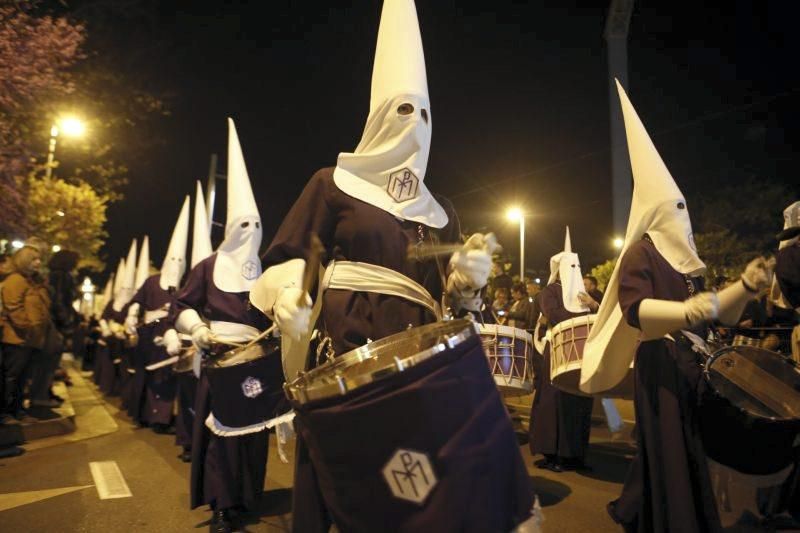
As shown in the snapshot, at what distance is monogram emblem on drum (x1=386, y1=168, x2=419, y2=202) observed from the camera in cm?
286

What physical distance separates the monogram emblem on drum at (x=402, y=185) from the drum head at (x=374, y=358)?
81 centimetres

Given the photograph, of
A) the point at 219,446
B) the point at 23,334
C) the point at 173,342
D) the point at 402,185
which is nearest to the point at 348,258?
the point at 402,185

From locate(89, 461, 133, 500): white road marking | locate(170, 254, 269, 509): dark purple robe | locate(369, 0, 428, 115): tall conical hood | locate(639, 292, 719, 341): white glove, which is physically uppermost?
locate(369, 0, 428, 115): tall conical hood

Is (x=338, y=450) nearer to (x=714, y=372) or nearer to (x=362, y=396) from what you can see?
(x=362, y=396)

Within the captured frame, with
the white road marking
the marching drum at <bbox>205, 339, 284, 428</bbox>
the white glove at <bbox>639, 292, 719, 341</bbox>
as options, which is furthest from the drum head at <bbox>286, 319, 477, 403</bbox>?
the white road marking

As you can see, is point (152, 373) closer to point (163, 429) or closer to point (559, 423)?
point (163, 429)

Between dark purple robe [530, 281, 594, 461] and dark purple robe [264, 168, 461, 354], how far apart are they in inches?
172

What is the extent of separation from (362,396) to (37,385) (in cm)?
1047

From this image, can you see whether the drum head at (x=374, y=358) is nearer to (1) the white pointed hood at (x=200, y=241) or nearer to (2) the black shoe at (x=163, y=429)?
(1) the white pointed hood at (x=200, y=241)

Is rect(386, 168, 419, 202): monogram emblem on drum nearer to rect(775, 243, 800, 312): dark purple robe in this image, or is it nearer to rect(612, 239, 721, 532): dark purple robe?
rect(612, 239, 721, 532): dark purple robe

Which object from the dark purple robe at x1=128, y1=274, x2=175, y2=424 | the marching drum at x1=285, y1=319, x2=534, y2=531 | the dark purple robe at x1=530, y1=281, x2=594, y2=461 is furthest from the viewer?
the dark purple robe at x1=128, y1=274, x2=175, y2=424

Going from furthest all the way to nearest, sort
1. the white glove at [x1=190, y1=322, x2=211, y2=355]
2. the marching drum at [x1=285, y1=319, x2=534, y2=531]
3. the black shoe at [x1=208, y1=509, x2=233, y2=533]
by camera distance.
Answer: the white glove at [x1=190, y1=322, x2=211, y2=355] < the black shoe at [x1=208, y1=509, x2=233, y2=533] < the marching drum at [x1=285, y1=319, x2=534, y2=531]

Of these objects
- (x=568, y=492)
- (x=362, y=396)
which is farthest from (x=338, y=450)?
(x=568, y=492)

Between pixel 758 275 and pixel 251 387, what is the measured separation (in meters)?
3.42
